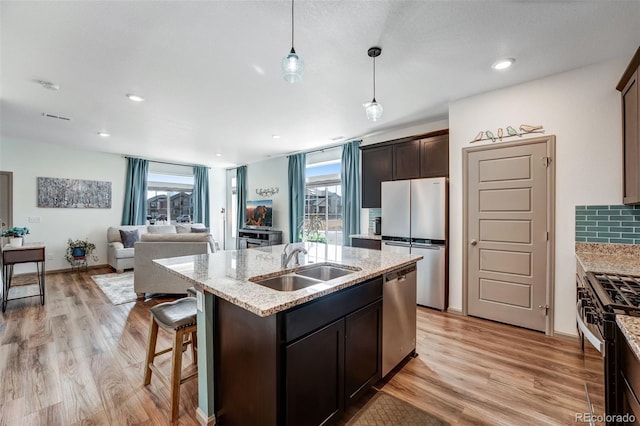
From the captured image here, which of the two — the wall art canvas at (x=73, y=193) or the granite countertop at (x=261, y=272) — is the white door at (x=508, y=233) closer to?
the granite countertop at (x=261, y=272)

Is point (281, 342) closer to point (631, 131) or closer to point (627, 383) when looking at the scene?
point (627, 383)

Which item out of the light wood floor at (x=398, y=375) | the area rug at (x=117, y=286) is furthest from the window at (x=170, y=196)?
the light wood floor at (x=398, y=375)

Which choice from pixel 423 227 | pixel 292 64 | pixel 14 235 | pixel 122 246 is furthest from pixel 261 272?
pixel 122 246

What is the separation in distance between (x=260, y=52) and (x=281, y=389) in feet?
8.12

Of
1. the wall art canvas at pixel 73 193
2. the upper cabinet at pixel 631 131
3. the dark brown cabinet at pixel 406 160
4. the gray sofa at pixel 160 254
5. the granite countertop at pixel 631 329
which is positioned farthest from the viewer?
the wall art canvas at pixel 73 193

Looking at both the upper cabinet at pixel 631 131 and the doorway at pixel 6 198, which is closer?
the upper cabinet at pixel 631 131

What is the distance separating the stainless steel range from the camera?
125 cm

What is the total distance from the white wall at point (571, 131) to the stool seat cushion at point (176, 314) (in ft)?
11.1

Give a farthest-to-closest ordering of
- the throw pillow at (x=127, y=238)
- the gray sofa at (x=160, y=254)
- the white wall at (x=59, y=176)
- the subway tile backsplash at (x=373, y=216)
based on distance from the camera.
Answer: the throw pillow at (x=127, y=238) → the white wall at (x=59, y=176) → the subway tile backsplash at (x=373, y=216) → the gray sofa at (x=160, y=254)

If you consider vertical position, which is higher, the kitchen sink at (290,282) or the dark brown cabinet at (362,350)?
the kitchen sink at (290,282)

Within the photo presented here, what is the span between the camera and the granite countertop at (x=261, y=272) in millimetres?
1311

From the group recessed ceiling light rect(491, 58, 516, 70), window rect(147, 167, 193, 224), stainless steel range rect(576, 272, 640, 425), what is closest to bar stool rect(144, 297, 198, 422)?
stainless steel range rect(576, 272, 640, 425)

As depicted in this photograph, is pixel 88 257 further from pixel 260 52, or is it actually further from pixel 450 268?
pixel 450 268

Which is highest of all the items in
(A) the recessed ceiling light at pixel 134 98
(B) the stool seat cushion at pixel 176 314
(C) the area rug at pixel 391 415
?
(A) the recessed ceiling light at pixel 134 98
